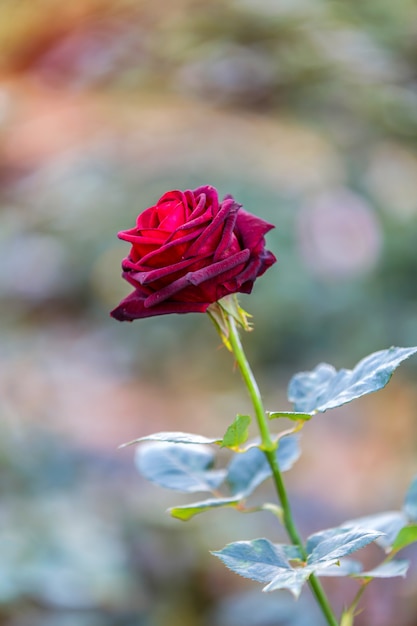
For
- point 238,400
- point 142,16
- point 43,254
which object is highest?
point 142,16

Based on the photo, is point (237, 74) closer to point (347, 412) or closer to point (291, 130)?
point (291, 130)

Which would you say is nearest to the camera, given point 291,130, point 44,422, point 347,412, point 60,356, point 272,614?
point 272,614

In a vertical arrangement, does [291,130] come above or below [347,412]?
above

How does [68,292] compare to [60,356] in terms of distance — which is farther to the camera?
[68,292]

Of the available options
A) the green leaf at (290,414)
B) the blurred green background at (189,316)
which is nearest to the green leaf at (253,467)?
the green leaf at (290,414)

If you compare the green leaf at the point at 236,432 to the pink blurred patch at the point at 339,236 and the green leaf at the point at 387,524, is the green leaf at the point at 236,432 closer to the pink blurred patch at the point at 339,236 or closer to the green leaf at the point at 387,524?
the green leaf at the point at 387,524

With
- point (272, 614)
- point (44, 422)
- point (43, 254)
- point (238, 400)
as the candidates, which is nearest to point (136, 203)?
point (43, 254)

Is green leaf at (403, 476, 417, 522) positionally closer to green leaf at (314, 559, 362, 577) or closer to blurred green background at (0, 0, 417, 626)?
green leaf at (314, 559, 362, 577)
